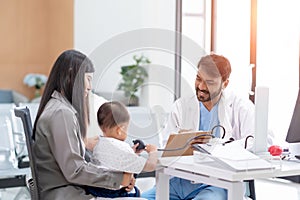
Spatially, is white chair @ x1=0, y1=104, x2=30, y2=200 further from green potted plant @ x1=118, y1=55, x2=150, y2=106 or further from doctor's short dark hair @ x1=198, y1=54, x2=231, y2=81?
green potted plant @ x1=118, y1=55, x2=150, y2=106

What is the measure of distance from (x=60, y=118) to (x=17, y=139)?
1.68 metres

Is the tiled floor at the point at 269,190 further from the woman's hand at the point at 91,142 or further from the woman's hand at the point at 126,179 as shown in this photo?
the woman's hand at the point at 126,179

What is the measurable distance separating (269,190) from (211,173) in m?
2.66

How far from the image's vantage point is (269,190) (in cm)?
434

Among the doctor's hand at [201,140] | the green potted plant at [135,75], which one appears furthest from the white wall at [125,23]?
the doctor's hand at [201,140]

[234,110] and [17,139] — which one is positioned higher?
[234,110]

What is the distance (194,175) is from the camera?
192 centimetres

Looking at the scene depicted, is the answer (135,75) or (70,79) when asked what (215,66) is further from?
(135,75)

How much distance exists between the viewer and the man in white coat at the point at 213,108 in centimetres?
249

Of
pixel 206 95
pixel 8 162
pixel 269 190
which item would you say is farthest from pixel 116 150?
Answer: pixel 269 190

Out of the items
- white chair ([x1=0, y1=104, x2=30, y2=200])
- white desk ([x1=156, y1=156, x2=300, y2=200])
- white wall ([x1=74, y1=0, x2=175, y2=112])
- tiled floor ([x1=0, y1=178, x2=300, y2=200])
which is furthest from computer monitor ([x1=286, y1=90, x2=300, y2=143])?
white wall ([x1=74, y1=0, x2=175, y2=112])

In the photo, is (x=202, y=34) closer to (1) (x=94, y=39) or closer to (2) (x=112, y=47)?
(1) (x=94, y=39)

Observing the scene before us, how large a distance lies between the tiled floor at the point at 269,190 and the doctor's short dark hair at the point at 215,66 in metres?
1.57

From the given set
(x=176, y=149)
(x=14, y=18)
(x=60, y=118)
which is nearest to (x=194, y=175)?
(x=176, y=149)
